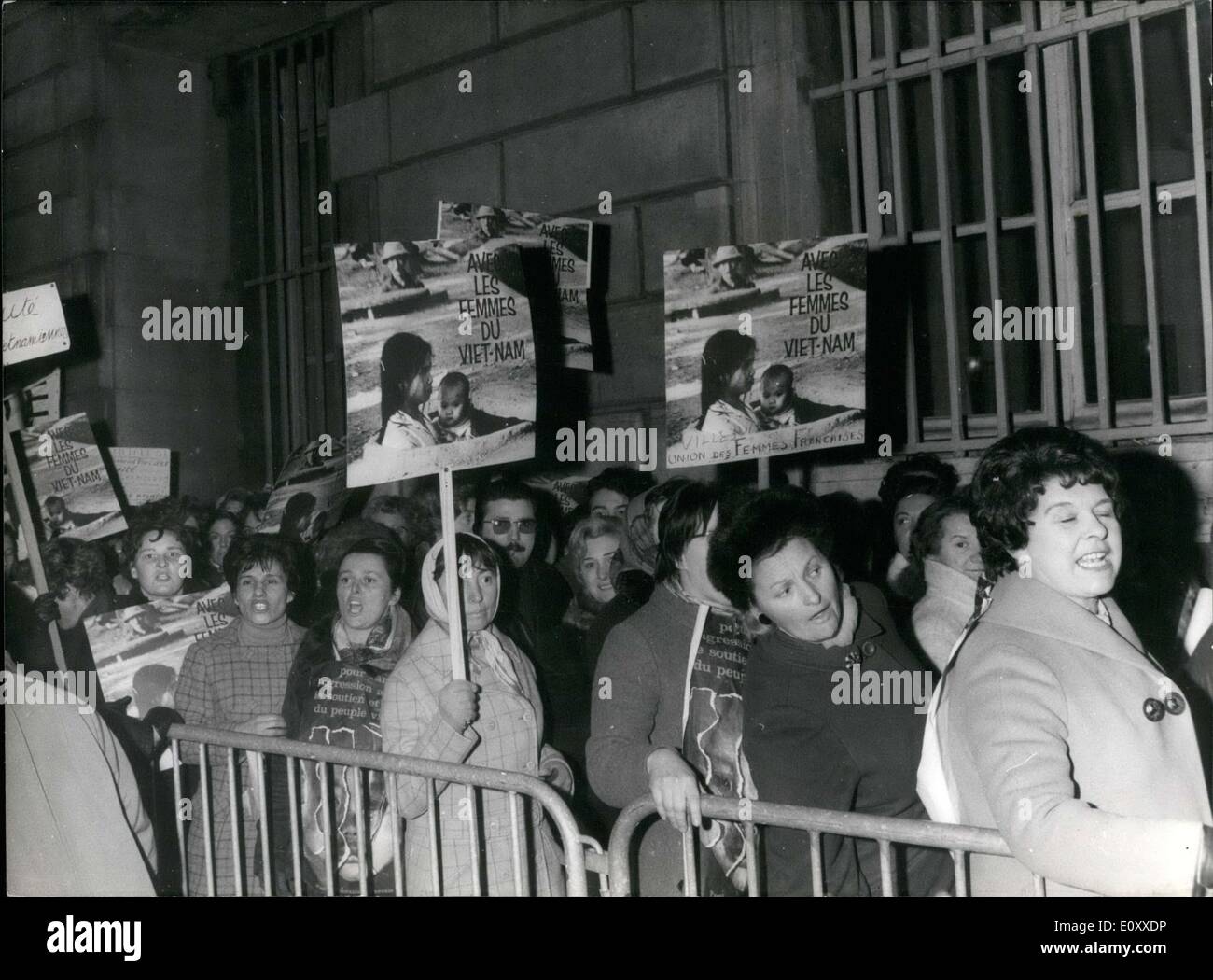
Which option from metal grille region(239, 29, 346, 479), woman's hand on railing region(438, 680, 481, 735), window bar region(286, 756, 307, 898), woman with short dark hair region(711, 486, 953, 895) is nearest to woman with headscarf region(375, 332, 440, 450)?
woman's hand on railing region(438, 680, 481, 735)

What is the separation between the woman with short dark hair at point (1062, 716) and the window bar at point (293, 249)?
477 cm

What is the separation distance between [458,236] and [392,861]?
1999 mm

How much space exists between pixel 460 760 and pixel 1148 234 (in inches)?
114

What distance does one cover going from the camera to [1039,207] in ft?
14.4

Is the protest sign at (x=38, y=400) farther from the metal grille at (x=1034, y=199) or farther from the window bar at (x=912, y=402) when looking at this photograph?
the window bar at (x=912, y=402)

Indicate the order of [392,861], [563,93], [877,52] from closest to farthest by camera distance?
[392,861] → [877,52] → [563,93]

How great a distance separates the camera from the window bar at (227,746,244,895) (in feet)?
11.5

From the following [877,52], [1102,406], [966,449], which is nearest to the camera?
[1102,406]

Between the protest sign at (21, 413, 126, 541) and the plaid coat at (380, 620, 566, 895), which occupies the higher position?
the protest sign at (21, 413, 126, 541)

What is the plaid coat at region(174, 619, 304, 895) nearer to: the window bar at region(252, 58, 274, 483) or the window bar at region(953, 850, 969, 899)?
the window bar at region(953, 850, 969, 899)

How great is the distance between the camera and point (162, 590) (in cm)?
447

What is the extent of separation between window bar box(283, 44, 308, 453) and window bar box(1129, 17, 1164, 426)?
431 cm
